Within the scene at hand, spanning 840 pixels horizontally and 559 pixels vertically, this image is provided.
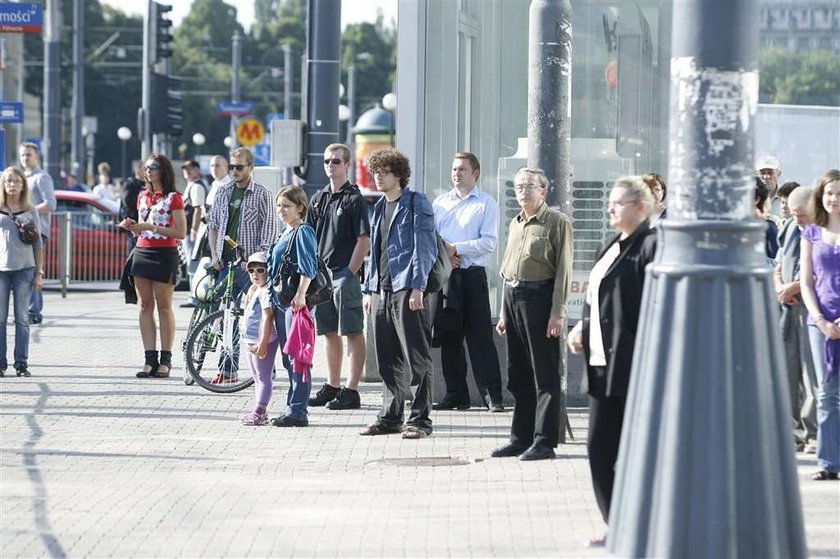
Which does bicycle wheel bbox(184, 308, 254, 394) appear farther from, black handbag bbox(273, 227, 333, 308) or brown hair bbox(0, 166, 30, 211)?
brown hair bbox(0, 166, 30, 211)

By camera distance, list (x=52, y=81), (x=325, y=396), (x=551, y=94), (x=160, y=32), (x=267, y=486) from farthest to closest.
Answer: (x=52, y=81) < (x=160, y=32) < (x=325, y=396) < (x=551, y=94) < (x=267, y=486)

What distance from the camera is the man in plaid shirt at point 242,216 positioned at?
41.2 ft

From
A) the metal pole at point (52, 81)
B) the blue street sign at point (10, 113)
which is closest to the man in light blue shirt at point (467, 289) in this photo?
the blue street sign at point (10, 113)

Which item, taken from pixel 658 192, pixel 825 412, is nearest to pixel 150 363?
pixel 658 192

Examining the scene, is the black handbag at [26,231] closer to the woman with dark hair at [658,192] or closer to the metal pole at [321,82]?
the metal pole at [321,82]

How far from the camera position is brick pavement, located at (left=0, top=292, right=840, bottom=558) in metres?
7.00

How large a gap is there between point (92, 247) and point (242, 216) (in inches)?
488

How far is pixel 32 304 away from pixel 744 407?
13.8 meters

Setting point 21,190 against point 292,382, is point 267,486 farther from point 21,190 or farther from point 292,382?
point 21,190

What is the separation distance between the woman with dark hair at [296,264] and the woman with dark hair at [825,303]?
10.6 ft

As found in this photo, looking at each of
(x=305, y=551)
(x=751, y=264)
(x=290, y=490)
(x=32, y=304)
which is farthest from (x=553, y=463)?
(x=32, y=304)

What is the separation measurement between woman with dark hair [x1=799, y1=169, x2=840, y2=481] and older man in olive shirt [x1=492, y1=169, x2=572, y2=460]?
4.20ft

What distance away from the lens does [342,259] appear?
11.5 metres

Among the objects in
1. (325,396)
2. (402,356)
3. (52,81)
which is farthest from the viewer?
(52,81)
